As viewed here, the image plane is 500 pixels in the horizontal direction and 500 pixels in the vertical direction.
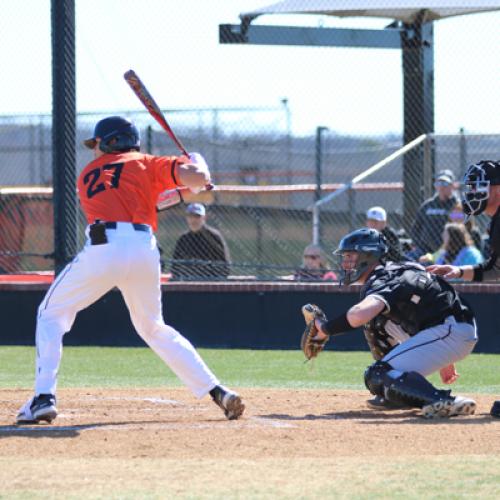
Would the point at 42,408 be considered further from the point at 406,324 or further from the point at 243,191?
the point at 243,191

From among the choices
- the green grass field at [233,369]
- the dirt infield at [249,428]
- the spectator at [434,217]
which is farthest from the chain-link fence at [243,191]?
the dirt infield at [249,428]

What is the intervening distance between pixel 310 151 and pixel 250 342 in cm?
832

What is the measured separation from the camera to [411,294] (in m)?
6.54

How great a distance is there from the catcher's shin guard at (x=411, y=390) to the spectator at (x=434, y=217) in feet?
20.7

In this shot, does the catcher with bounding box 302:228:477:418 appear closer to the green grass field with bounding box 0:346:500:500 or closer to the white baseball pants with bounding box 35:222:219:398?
the green grass field with bounding box 0:346:500:500

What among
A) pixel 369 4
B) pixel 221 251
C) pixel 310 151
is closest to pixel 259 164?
pixel 310 151

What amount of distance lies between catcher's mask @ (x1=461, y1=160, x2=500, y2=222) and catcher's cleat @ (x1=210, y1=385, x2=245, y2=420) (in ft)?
5.85

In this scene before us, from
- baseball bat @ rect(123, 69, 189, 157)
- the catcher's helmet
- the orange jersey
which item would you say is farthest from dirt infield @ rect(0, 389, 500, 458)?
baseball bat @ rect(123, 69, 189, 157)

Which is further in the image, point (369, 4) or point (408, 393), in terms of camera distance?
point (369, 4)

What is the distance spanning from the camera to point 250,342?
11.4m

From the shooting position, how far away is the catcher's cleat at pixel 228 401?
249 inches

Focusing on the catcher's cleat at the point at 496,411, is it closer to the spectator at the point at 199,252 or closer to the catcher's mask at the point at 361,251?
the catcher's mask at the point at 361,251

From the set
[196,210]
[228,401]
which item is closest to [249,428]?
[228,401]

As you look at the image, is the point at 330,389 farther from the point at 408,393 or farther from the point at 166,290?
the point at 166,290
